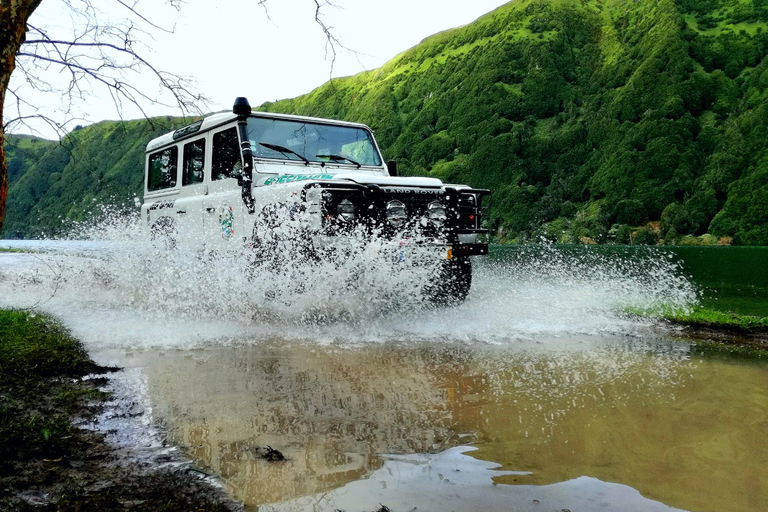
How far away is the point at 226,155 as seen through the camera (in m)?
7.75

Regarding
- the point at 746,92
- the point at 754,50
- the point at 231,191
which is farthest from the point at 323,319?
the point at 754,50

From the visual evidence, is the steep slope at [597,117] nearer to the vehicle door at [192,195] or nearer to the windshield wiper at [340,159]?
the vehicle door at [192,195]

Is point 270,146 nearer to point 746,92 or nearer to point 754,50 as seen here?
point 746,92

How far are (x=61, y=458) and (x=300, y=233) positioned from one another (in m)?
4.02

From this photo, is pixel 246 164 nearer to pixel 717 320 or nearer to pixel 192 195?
pixel 192 195

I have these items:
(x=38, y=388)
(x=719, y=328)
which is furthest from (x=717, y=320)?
(x=38, y=388)

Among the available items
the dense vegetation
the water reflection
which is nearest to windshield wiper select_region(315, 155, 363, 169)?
the water reflection

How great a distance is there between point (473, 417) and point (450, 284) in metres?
4.14

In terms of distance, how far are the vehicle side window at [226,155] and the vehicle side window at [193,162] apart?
431mm

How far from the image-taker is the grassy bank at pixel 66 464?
2.29 metres

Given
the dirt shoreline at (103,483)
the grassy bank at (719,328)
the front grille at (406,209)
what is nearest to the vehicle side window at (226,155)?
the front grille at (406,209)

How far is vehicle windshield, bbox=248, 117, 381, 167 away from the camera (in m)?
7.61

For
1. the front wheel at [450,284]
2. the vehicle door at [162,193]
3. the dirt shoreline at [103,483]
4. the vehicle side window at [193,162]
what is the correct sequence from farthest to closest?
the vehicle door at [162,193], the vehicle side window at [193,162], the front wheel at [450,284], the dirt shoreline at [103,483]

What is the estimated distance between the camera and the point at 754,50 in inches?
4798
